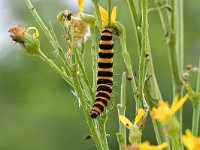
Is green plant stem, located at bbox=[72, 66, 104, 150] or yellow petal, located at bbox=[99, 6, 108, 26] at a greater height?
yellow petal, located at bbox=[99, 6, 108, 26]

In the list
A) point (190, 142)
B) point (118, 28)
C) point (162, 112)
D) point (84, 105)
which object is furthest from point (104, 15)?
point (190, 142)

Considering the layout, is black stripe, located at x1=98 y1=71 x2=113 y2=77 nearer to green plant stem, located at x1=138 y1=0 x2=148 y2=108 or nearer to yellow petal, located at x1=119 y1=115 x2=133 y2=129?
green plant stem, located at x1=138 y1=0 x2=148 y2=108

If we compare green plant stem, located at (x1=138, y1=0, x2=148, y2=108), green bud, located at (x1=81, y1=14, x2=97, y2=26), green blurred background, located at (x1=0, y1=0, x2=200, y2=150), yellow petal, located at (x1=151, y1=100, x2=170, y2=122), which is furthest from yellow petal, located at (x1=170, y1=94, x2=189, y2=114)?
green blurred background, located at (x1=0, y1=0, x2=200, y2=150)

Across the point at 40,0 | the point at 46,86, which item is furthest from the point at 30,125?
the point at 40,0

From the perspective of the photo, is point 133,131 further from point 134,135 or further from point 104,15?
point 104,15

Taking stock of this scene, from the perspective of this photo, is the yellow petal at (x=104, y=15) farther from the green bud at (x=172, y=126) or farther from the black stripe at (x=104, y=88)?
the green bud at (x=172, y=126)

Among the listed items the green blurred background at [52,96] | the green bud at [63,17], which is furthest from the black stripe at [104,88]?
the green blurred background at [52,96]
